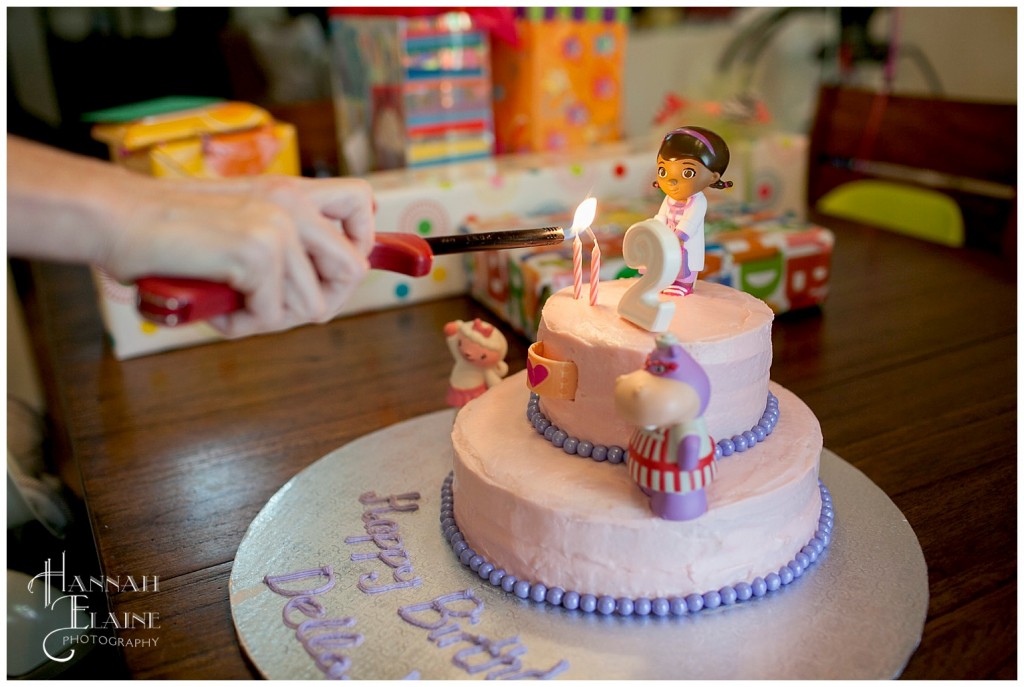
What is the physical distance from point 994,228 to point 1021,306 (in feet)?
1.51

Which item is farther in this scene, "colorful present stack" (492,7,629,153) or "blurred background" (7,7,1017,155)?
"blurred background" (7,7,1017,155)

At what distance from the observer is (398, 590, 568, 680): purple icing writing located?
702 millimetres

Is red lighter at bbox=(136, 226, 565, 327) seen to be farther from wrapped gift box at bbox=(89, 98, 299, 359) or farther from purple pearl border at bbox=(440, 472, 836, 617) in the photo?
wrapped gift box at bbox=(89, 98, 299, 359)

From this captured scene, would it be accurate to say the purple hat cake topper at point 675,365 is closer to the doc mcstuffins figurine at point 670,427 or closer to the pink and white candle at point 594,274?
the doc mcstuffins figurine at point 670,427

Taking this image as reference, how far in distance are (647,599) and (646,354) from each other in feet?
0.72

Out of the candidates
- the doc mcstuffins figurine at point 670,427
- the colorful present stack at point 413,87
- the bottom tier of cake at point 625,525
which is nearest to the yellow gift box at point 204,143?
the colorful present stack at point 413,87

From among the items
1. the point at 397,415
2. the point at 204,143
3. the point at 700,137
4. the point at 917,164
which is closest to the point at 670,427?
the point at 700,137

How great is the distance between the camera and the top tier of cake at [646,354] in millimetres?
769

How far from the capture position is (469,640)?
0.74 metres

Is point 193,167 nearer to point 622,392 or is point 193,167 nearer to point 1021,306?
point 622,392

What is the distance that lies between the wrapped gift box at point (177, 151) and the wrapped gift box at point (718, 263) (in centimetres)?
39

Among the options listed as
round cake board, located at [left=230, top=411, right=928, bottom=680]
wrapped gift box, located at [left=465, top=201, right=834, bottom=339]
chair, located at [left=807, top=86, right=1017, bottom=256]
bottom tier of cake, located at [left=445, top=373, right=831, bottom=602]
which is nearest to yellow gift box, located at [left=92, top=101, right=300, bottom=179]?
wrapped gift box, located at [left=465, top=201, right=834, bottom=339]

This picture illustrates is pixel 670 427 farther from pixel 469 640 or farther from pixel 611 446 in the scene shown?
pixel 469 640

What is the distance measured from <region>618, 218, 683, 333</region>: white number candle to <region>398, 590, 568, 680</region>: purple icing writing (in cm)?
30
